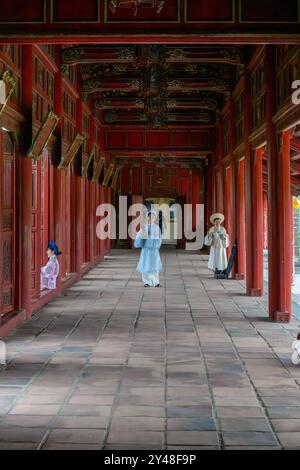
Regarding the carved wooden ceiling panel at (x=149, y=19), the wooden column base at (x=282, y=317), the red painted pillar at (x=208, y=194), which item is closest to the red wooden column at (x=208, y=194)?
the red painted pillar at (x=208, y=194)

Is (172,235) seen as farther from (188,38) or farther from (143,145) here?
(188,38)

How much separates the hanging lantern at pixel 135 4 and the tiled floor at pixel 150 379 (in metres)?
3.33

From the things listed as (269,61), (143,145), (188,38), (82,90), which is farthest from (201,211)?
(188,38)

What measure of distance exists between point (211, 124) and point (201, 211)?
7192 millimetres

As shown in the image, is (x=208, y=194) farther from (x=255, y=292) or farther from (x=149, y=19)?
(x=149, y=19)

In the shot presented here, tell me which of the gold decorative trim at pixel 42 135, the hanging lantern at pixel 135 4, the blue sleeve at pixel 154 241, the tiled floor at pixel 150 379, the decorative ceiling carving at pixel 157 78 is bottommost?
the tiled floor at pixel 150 379

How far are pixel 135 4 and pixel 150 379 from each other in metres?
3.34

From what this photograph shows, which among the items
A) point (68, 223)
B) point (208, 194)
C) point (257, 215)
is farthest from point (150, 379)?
point (208, 194)

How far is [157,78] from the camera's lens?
40.8ft

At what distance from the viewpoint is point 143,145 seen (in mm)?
19656

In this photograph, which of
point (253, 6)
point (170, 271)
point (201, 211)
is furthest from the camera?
point (201, 211)

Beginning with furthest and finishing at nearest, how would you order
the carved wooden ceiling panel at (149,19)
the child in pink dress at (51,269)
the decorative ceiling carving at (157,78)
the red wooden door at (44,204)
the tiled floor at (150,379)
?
1. the decorative ceiling carving at (157,78)
2. the red wooden door at (44,204)
3. the child in pink dress at (51,269)
4. the carved wooden ceiling panel at (149,19)
5. the tiled floor at (150,379)

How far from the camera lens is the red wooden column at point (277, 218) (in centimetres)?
859

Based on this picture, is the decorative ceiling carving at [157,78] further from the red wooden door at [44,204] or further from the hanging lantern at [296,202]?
the hanging lantern at [296,202]
